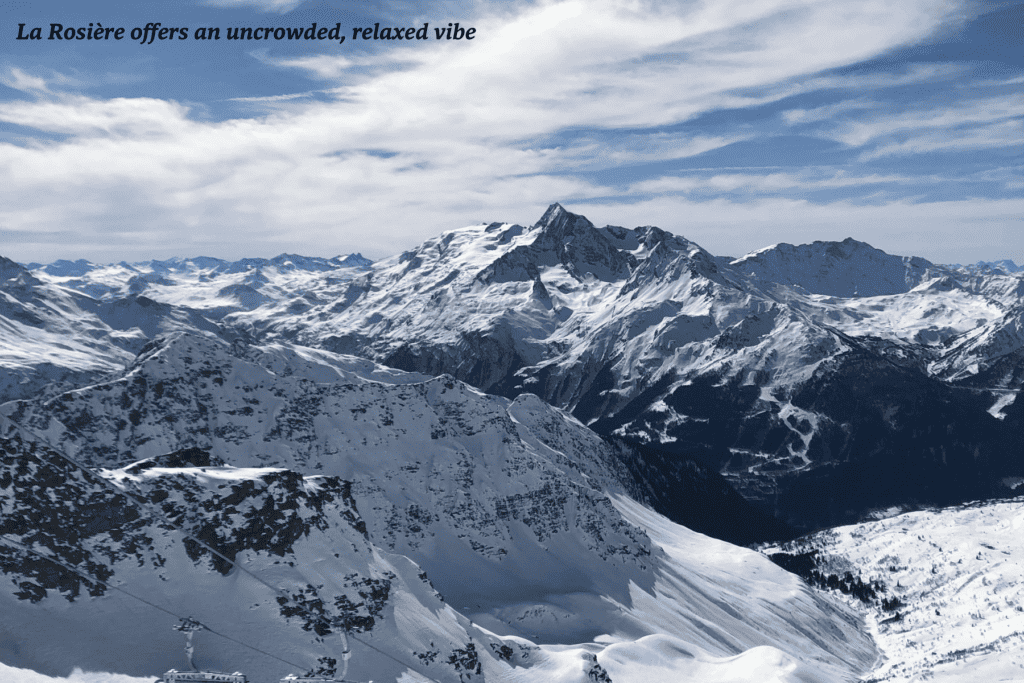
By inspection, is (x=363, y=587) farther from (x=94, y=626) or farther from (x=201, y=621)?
(x=94, y=626)

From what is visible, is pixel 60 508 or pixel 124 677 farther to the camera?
pixel 60 508

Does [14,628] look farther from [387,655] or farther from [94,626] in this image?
[387,655]

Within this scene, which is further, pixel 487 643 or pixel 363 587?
pixel 487 643

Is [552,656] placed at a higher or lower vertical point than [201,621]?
lower

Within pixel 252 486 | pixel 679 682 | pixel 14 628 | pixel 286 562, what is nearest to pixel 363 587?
pixel 286 562

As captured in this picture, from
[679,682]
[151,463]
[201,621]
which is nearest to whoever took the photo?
[201,621]

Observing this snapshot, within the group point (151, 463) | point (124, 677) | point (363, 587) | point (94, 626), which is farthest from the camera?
point (151, 463)

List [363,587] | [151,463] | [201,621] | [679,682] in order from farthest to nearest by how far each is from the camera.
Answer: [679,682] < [151,463] < [363,587] < [201,621]

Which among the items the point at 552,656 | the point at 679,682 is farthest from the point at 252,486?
the point at 679,682

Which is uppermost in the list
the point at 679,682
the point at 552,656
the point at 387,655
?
the point at 387,655
